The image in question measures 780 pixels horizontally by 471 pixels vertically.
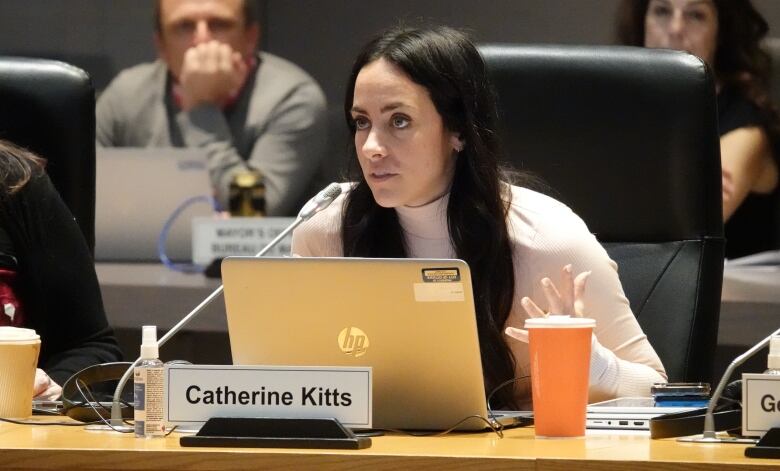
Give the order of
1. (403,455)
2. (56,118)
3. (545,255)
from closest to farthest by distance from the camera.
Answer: (403,455)
(545,255)
(56,118)

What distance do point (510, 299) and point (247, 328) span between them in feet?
1.68

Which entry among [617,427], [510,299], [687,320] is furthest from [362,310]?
Result: [687,320]

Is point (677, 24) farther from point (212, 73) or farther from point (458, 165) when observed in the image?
point (458, 165)

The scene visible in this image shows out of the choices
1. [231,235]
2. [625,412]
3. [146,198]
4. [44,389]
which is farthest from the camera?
[146,198]

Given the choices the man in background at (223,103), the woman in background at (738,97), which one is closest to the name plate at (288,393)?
the woman in background at (738,97)

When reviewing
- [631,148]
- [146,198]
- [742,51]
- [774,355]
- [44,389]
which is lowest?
[44,389]

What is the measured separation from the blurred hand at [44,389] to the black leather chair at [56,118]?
0.43 metres

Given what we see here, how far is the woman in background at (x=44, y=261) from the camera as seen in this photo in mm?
2160

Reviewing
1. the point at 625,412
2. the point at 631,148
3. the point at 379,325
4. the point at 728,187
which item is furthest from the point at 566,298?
the point at 728,187

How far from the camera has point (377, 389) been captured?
4.97 feet

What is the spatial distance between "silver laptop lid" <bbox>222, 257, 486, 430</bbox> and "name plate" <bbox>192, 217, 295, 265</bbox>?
189 cm

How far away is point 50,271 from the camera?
2160 millimetres

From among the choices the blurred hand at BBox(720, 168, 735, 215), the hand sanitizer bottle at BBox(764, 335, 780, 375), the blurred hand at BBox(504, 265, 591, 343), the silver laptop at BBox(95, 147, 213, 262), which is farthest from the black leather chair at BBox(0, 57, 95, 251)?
the blurred hand at BBox(720, 168, 735, 215)

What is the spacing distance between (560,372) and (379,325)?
20 cm
